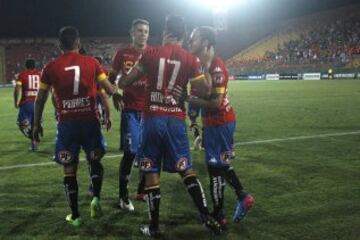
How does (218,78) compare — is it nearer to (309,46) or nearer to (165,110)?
(165,110)

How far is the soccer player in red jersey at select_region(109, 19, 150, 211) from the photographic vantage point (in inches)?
244

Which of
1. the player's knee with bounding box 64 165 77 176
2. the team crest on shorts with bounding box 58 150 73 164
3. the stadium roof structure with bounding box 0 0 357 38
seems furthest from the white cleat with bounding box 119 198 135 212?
the stadium roof structure with bounding box 0 0 357 38

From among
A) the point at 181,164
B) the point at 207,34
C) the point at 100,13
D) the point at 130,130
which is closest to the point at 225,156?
the point at 181,164

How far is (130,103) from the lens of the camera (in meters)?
6.29

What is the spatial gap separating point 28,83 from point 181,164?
709cm

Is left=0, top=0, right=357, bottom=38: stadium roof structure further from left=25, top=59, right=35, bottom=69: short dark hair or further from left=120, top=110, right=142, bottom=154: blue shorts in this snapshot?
left=120, top=110, right=142, bottom=154: blue shorts

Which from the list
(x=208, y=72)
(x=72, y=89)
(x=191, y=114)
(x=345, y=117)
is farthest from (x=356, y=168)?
(x=345, y=117)

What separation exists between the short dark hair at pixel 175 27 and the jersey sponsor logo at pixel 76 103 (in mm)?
1404

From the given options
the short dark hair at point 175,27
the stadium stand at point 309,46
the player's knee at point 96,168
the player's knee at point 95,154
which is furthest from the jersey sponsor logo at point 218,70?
the stadium stand at point 309,46

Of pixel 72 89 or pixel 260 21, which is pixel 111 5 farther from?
pixel 72 89

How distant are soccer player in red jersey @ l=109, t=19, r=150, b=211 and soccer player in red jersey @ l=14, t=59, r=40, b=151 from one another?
501 cm

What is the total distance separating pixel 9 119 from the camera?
1856cm

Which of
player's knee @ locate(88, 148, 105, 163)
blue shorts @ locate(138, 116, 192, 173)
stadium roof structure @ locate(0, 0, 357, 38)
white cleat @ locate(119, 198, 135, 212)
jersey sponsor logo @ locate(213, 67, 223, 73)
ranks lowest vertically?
white cleat @ locate(119, 198, 135, 212)

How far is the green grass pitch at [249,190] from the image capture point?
517 centimetres
